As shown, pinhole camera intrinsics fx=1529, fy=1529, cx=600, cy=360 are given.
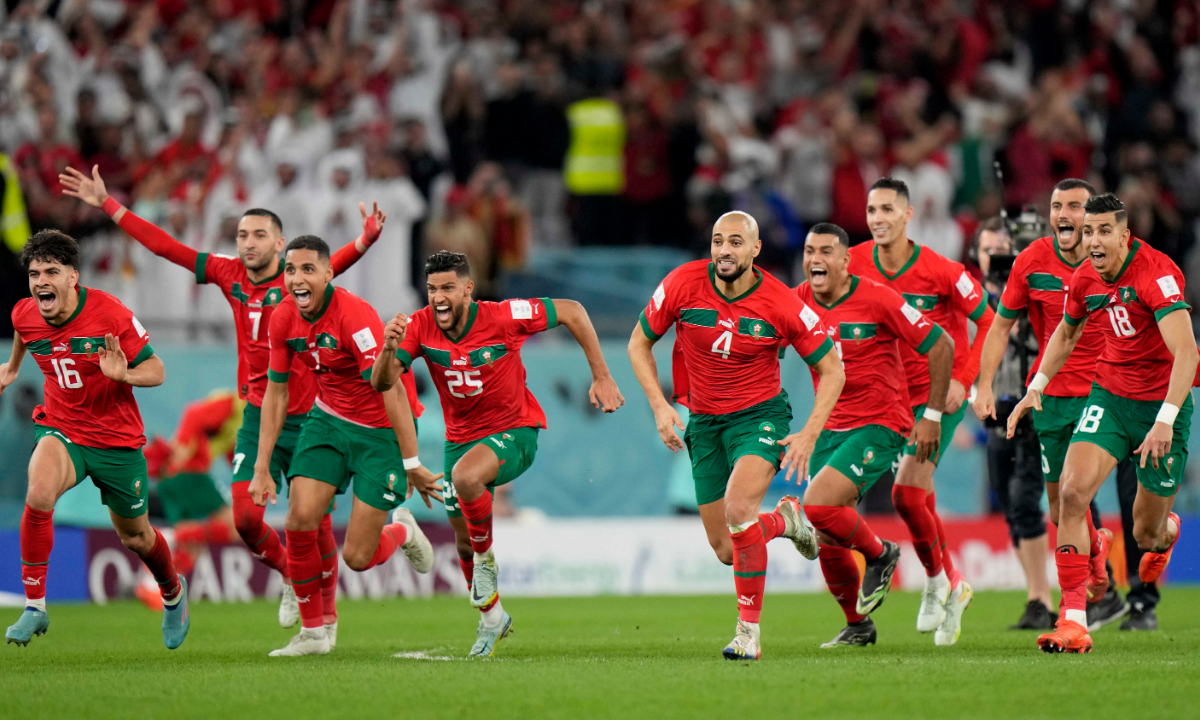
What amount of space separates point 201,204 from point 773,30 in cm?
853

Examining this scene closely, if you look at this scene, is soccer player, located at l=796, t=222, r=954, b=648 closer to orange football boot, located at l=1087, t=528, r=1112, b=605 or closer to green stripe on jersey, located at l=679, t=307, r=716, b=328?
green stripe on jersey, located at l=679, t=307, r=716, b=328

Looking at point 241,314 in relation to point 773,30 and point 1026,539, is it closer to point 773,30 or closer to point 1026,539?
point 1026,539

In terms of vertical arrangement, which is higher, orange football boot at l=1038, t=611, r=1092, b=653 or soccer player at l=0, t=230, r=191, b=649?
soccer player at l=0, t=230, r=191, b=649

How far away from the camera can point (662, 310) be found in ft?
30.7

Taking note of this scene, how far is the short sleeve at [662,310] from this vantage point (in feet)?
30.6

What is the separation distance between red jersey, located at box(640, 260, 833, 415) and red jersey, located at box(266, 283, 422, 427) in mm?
1737

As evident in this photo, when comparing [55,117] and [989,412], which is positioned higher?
[55,117]

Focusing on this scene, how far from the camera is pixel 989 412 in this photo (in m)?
9.42

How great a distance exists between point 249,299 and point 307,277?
1.29 metres

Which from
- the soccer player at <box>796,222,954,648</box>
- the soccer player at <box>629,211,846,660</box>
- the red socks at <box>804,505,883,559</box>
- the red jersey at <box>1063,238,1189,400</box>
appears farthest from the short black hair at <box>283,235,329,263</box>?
the red jersey at <box>1063,238,1189,400</box>

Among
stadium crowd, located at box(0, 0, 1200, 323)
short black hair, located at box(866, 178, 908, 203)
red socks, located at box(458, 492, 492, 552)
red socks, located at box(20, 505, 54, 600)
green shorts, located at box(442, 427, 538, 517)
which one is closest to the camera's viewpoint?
red socks, located at box(458, 492, 492, 552)

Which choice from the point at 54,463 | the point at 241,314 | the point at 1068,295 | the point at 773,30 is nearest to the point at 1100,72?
the point at 773,30

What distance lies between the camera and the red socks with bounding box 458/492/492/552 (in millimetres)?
9148

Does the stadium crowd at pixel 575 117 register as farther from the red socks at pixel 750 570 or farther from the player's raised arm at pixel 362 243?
the red socks at pixel 750 570
